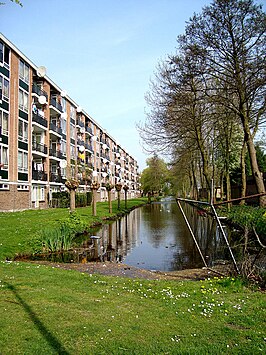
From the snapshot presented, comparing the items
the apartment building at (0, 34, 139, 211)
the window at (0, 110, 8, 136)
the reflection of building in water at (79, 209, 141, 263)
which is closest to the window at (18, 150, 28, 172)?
the apartment building at (0, 34, 139, 211)

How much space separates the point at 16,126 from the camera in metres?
33.4

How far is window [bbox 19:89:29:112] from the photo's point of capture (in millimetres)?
34750

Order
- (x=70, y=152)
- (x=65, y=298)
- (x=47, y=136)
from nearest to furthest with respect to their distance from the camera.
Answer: (x=65, y=298) → (x=47, y=136) → (x=70, y=152)

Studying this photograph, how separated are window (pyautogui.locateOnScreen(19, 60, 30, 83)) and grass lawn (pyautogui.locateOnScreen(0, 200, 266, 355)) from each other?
1196 inches

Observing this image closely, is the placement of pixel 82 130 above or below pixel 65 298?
above

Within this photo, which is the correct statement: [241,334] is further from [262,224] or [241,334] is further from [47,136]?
[47,136]

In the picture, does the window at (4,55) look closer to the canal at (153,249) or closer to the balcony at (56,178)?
the balcony at (56,178)

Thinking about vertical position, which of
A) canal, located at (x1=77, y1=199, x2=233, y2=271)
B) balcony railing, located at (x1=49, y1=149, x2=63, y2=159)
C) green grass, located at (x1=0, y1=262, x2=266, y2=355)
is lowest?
canal, located at (x1=77, y1=199, x2=233, y2=271)

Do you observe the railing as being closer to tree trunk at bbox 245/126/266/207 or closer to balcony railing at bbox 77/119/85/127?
balcony railing at bbox 77/119/85/127

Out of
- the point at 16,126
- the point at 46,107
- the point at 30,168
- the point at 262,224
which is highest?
the point at 46,107

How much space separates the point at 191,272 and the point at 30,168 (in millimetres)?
28395

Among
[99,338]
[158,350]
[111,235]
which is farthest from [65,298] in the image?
[111,235]

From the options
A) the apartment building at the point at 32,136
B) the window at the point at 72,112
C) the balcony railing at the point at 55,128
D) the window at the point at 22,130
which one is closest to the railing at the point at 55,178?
the apartment building at the point at 32,136

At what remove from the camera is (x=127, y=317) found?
5.57 meters
